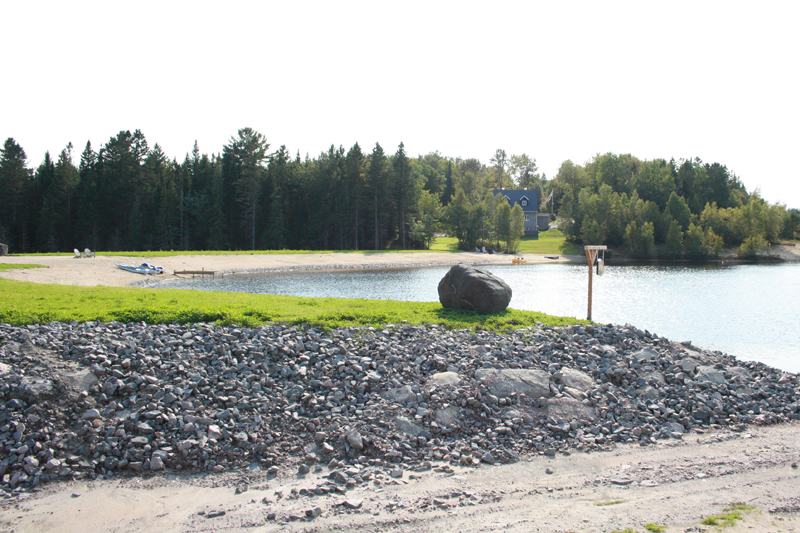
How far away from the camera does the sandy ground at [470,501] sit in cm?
602

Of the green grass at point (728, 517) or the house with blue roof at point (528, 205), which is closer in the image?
the green grass at point (728, 517)

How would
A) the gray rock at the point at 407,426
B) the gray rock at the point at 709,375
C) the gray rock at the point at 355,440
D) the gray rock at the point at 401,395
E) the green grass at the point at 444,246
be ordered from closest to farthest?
1. the gray rock at the point at 355,440
2. the gray rock at the point at 407,426
3. the gray rock at the point at 401,395
4. the gray rock at the point at 709,375
5. the green grass at the point at 444,246

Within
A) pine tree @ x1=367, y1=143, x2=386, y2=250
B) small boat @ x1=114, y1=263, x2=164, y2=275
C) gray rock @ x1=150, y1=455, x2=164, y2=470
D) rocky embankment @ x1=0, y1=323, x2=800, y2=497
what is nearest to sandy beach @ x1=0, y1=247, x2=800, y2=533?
gray rock @ x1=150, y1=455, x2=164, y2=470

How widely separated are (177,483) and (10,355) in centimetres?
467

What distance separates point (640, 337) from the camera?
13.1 m

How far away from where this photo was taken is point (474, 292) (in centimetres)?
1441

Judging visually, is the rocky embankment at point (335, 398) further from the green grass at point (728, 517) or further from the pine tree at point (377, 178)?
the pine tree at point (377, 178)

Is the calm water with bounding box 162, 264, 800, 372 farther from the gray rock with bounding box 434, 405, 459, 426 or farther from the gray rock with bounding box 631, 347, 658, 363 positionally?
the gray rock with bounding box 434, 405, 459, 426

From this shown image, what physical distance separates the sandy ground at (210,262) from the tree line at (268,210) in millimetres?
8869

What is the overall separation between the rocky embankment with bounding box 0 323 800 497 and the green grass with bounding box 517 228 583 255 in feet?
227

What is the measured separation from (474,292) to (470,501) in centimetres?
828

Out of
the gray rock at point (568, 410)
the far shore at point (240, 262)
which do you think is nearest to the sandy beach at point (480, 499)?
the gray rock at point (568, 410)

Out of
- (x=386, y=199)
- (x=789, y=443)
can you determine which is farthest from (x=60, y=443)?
(x=386, y=199)

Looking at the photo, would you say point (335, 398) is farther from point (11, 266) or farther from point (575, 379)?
point (11, 266)
